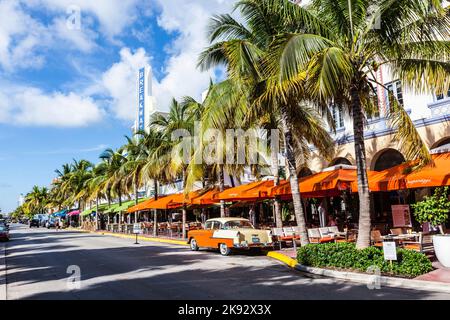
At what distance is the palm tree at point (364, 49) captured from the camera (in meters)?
10.1

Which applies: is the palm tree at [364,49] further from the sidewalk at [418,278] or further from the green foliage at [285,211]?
the green foliage at [285,211]

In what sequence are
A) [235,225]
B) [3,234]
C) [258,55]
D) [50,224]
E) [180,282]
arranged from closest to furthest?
[180,282] < [258,55] < [235,225] < [3,234] < [50,224]

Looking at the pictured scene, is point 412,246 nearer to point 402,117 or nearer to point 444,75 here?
point 402,117

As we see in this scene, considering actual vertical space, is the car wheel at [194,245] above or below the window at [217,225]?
below

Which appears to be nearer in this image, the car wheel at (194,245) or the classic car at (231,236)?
the classic car at (231,236)

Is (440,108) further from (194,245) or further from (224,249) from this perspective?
(194,245)

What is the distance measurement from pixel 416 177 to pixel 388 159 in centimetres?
893

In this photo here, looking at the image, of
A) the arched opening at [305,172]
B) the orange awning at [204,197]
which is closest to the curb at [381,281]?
the orange awning at [204,197]

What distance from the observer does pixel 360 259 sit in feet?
33.8

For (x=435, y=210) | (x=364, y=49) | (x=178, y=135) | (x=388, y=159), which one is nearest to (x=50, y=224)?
(x=178, y=135)

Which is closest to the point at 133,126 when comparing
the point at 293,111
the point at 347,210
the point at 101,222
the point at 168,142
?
the point at 101,222

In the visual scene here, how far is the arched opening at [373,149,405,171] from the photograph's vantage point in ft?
66.2

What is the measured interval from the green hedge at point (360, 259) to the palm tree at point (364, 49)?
0.57m

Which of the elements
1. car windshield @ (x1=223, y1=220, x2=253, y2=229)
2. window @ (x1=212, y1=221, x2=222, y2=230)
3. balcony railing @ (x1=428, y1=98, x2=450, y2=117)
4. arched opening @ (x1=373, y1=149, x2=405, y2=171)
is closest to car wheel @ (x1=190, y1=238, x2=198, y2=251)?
window @ (x1=212, y1=221, x2=222, y2=230)
